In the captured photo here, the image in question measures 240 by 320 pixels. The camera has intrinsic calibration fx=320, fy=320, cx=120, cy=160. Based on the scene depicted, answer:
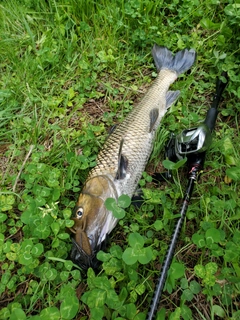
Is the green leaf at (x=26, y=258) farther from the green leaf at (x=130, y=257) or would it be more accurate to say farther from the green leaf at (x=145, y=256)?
the green leaf at (x=145, y=256)

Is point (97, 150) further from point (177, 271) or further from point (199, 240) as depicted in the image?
point (177, 271)

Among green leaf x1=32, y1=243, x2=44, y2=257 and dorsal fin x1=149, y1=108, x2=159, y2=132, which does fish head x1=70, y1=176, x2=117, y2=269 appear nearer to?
green leaf x1=32, y1=243, x2=44, y2=257

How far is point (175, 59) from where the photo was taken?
358 centimetres

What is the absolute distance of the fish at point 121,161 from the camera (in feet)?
8.02

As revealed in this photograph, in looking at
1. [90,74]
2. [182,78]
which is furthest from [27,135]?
[182,78]

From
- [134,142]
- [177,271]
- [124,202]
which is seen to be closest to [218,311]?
[177,271]

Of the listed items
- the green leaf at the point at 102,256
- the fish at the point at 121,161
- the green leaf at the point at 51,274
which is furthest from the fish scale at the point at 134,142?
the green leaf at the point at 51,274

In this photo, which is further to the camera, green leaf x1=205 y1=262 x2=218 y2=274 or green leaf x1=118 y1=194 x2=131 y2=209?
green leaf x1=118 y1=194 x2=131 y2=209

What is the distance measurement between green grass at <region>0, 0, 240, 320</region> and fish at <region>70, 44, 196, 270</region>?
0.10 m

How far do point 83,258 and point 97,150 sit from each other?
1174 mm

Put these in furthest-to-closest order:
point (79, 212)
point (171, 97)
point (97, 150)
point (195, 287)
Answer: point (171, 97)
point (97, 150)
point (79, 212)
point (195, 287)

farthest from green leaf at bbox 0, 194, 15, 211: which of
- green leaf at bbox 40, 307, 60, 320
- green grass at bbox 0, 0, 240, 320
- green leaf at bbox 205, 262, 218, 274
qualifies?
green leaf at bbox 205, 262, 218, 274

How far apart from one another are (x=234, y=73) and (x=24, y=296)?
9.49 feet

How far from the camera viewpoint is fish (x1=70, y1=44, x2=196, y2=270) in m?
2.45
